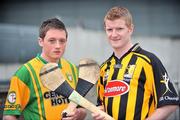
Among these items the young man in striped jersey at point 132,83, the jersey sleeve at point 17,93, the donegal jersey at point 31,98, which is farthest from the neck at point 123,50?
the jersey sleeve at point 17,93

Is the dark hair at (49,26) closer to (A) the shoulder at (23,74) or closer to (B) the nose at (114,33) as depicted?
(A) the shoulder at (23,74)

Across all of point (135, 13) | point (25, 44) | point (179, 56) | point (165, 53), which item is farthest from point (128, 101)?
point (135, 13)

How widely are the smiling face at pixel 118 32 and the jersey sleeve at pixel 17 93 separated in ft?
1.91

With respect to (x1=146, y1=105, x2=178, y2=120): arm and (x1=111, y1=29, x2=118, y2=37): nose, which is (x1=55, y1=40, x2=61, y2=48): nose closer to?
(x1=111, y1=29, x2=118, y2=37): nose

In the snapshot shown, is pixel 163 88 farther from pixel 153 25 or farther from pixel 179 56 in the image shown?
pixel 153 25

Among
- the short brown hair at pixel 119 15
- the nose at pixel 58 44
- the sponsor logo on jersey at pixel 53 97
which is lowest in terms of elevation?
the sponsor logo on jersey at pixel 53 97

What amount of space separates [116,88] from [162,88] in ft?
0.86

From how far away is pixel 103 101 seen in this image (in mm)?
2457

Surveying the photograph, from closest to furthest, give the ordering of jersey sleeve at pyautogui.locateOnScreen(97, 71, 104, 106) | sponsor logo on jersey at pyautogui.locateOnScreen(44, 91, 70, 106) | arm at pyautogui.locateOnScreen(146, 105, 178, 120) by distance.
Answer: arm at pyautogui.locateOnScreen(146, 105, 178, 120), jersey sleeve at pyautogui.locateOnScreen(97, 71, 104, 106), sponsor logo on jersey at pyautogui.locateOnScreen(44, 91, 70, 106)

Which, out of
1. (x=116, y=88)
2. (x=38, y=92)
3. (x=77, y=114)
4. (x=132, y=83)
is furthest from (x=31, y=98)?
(x=132, y=83)

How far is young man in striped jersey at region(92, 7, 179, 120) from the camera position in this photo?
2.26 meters

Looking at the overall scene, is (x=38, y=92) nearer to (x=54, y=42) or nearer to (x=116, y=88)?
(x=54, y=42)

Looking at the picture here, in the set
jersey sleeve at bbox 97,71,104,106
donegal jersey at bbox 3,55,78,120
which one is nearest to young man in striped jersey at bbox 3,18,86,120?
donegal jersey at bbox 3,55,78,120

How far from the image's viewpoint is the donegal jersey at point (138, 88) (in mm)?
2264
